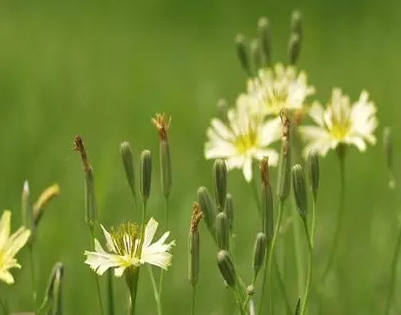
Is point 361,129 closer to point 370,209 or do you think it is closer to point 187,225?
point 187,225

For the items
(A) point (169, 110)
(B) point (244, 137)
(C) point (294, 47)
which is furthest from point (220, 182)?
(A) point (169, 110)

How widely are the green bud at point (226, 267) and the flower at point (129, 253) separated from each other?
0.15 feet

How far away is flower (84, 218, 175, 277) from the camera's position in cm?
96

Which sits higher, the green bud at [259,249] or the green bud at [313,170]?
the green bud at [313,170]

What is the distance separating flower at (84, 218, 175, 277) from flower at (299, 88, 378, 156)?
0.38 meters

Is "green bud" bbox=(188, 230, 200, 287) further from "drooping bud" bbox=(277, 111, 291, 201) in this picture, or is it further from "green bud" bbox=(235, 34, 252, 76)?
"green bud" bbox=(235, 34, 252, 76)

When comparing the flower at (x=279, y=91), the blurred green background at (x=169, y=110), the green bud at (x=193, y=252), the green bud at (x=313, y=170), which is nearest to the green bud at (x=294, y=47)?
the flower at (x=279, y=91)

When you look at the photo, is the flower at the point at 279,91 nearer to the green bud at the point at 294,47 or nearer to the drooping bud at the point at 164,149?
the green bud at the point at 294,47

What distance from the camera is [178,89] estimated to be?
12.2ft

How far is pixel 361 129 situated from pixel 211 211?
367 mm

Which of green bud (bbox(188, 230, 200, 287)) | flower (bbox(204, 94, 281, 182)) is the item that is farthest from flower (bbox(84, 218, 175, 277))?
flower (bbox(204, 94, 281, 182))

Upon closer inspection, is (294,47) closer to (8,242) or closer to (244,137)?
(244,137)

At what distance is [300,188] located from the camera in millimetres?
→ 1019

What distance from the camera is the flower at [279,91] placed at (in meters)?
1.35
